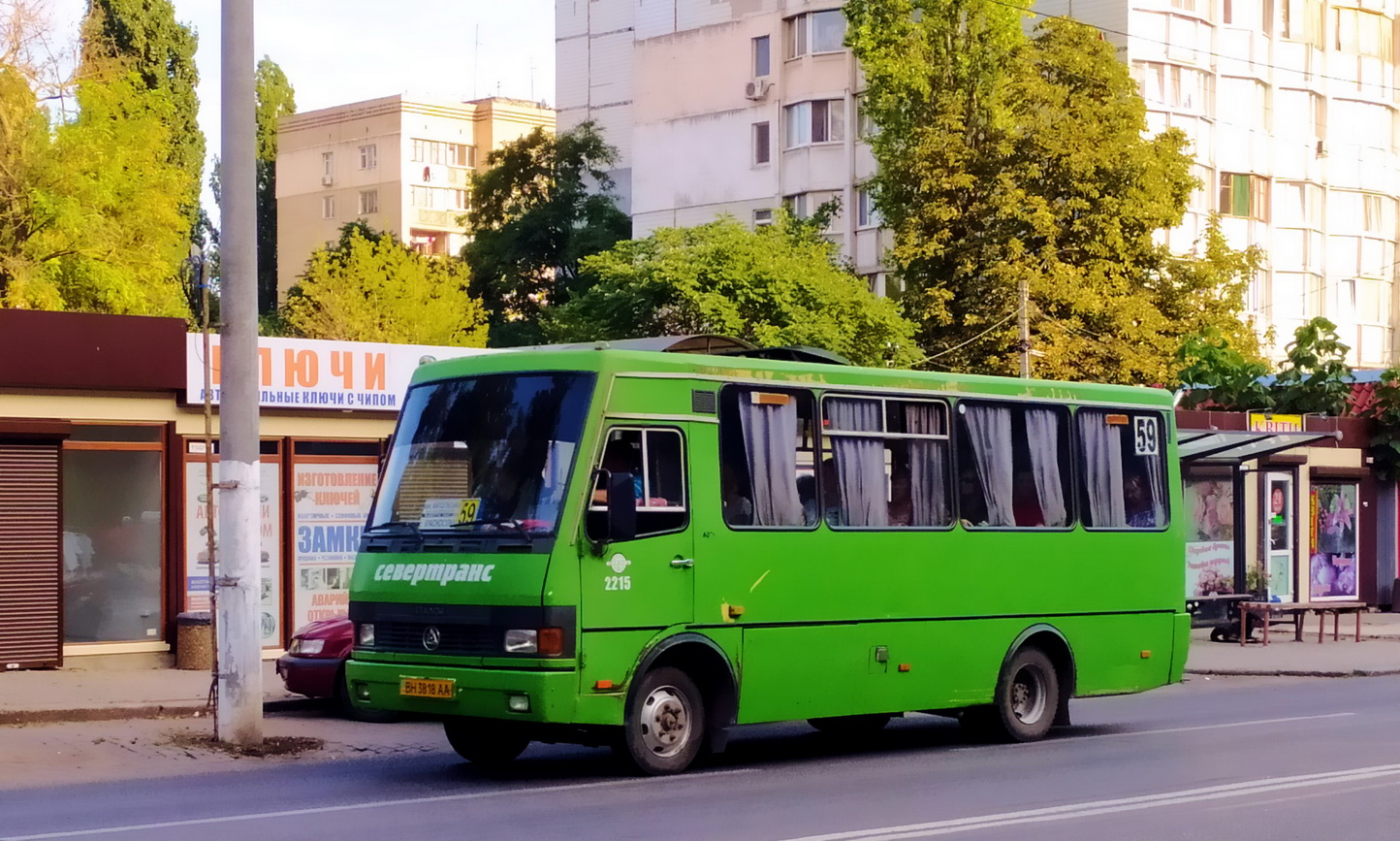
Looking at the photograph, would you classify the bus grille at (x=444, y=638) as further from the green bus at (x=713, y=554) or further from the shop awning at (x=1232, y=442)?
the shop awning at (x=1232, y=442)

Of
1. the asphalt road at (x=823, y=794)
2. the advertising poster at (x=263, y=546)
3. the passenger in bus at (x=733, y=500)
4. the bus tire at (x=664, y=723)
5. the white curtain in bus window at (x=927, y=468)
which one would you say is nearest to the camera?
the asphalt road at (x=823, y=794)

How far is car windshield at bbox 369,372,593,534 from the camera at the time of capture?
12.6 meters

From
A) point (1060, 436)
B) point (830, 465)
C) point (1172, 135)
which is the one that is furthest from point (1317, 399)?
point (830, 465)

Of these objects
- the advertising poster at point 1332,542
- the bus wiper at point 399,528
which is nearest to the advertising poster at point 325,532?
the bus wiper at point 399,528

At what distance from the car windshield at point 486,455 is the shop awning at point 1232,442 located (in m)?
15.3

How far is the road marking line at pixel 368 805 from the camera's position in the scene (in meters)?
10.2

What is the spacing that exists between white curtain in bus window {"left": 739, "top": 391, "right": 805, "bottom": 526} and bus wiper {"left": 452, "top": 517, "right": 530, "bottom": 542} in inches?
73.2

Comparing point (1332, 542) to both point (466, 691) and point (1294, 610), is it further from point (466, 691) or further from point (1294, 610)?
point (466, 691)

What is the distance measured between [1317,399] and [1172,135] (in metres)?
7.83

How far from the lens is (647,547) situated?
1276 cm

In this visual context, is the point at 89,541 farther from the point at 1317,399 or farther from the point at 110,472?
the point at 1317,399

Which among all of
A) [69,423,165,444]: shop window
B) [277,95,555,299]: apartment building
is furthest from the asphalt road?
[277,95,555,299]: apartment building

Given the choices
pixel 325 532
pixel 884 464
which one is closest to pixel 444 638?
pixel 884 464

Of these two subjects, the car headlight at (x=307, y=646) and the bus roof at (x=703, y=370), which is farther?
the car headlight at (x=307, y=646)
